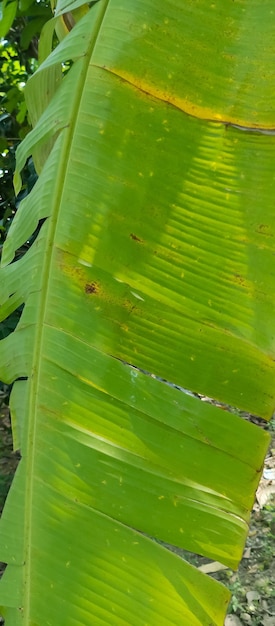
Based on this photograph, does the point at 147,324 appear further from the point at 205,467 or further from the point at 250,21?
the point at 250,21

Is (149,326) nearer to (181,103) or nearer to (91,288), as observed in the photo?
(91,288)

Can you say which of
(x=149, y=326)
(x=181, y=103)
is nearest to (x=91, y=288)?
(x=149, y=326)

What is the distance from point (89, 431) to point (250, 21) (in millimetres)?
396

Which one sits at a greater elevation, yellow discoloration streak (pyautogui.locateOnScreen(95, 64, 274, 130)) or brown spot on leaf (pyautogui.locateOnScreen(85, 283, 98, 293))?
yellow discoloration streak (pyautogui.locateOnScreen(95, 64, 274, 130))

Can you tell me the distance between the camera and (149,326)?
0.47m

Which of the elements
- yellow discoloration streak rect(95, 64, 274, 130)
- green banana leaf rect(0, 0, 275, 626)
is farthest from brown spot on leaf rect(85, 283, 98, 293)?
yellow discoloration streak rect(95, 64, 274, 130)

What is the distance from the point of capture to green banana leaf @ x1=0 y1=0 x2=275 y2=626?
450mm

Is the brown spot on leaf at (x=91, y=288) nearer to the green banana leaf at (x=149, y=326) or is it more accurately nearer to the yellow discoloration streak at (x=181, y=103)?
the green banana leaf at (x=149, y=326)

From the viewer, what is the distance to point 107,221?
18.7 inches

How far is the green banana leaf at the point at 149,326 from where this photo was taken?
1.48 ft

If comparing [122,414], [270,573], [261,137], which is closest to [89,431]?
[122,414]

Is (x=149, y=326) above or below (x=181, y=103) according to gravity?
below

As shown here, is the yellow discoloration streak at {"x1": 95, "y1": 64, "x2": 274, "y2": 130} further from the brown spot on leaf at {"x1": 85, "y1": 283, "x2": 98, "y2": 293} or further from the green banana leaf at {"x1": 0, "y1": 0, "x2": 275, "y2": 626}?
the brown spot on leaf at {"x1": 85, "y1": 283, "x2": 98, "y2": 293}

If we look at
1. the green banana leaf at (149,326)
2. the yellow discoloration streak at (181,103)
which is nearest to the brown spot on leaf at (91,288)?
the green banana leaf at (149,326)
